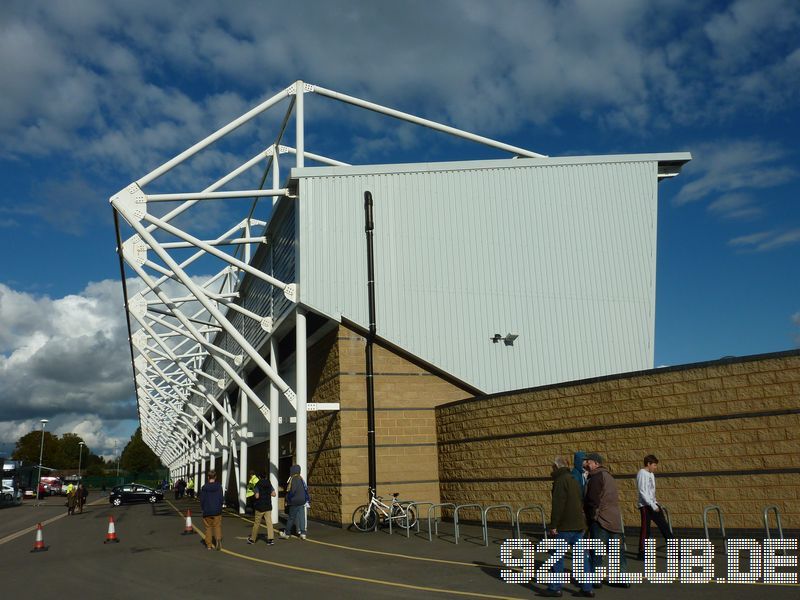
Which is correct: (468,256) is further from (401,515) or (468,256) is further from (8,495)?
(8,495)

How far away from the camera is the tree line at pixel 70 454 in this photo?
154375 mm

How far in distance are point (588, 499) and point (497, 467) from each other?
354 inches

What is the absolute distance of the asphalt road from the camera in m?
9.70

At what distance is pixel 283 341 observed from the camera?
92.2 feet

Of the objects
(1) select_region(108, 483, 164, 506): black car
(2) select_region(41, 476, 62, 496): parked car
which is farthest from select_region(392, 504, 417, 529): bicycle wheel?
(2) select_region(41, 476, 62, 496): parked car

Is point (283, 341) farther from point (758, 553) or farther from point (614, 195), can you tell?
point (758, 553)

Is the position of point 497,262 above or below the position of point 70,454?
above

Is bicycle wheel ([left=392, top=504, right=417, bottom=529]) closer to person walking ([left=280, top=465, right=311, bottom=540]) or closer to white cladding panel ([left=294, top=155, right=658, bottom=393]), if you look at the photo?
person walking ([left=280, top=465, right=311, bottom=540])

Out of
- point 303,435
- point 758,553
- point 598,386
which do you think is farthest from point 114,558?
point 758,553

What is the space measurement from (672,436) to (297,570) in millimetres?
7541

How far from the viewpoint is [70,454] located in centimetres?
17962

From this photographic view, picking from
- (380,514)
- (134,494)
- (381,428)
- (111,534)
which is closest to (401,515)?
(380,514)

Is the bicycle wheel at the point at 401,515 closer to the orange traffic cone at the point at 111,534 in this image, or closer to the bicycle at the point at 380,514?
the bicycle at the point at 380,514

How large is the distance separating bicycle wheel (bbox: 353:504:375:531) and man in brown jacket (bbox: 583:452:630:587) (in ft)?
31.2
